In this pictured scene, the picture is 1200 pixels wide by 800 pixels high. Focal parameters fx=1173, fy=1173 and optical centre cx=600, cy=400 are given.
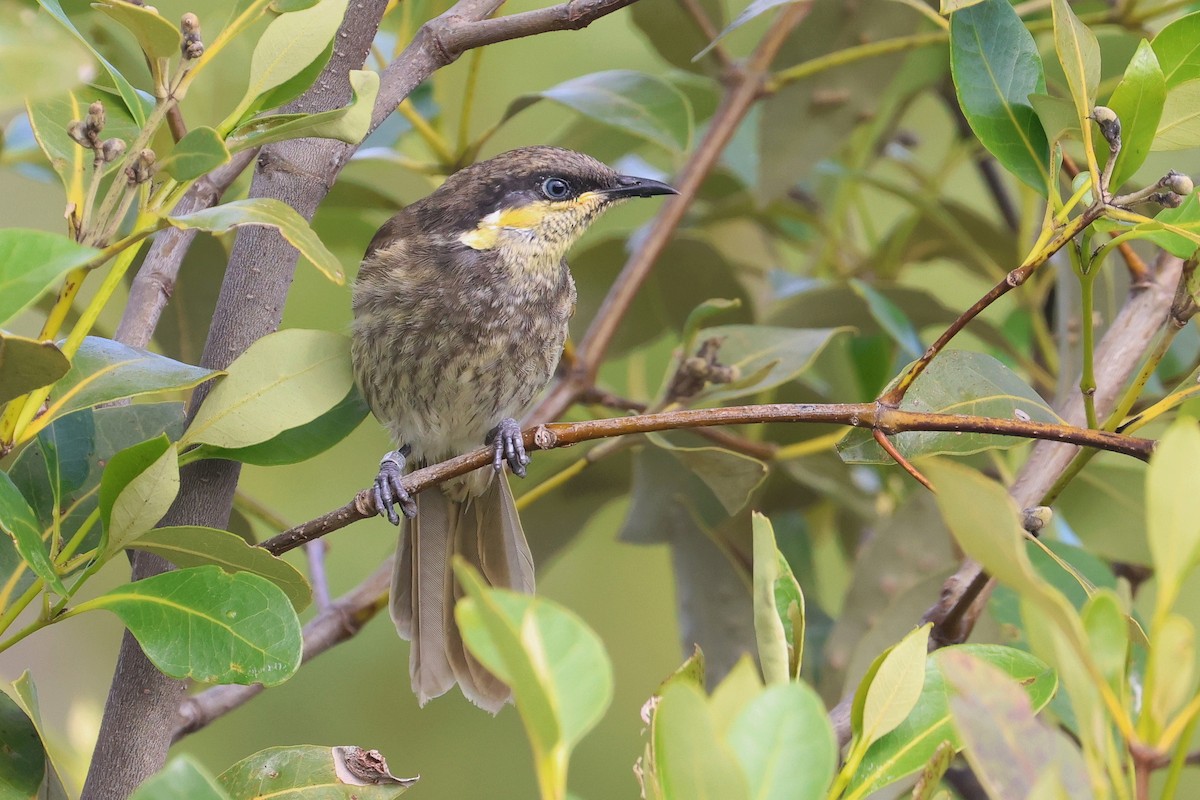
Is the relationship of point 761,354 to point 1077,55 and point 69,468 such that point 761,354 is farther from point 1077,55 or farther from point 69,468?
point 69,468

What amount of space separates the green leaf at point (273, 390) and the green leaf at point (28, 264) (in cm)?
41

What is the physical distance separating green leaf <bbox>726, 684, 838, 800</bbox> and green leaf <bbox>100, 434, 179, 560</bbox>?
789mm

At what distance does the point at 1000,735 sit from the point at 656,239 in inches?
68.6

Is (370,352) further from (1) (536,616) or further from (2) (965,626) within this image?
(1) (536,616)

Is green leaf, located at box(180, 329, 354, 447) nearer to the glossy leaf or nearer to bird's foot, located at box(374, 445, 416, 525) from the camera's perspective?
the glossy leaf

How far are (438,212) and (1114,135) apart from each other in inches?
68.6

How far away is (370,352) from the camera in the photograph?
2.67m

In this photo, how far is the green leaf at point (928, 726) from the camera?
1.16 m

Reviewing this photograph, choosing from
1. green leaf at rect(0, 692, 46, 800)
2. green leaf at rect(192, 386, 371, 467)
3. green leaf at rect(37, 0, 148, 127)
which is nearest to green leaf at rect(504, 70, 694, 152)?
green leaf at rect(192, 386, 371, 467)

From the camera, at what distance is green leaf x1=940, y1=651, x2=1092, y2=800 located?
0.88 m

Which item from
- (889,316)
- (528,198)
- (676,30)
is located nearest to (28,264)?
(889,316)

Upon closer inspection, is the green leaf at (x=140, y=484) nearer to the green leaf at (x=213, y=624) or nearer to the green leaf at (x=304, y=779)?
the green leaf at (x=213, y=624)

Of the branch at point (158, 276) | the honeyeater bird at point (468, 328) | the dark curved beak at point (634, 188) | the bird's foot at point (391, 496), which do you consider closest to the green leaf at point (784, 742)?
the branch at point (158, 276)

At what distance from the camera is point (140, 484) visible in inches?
53.6
